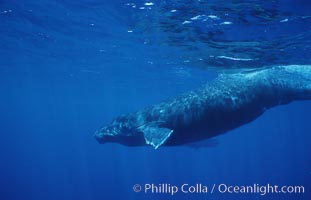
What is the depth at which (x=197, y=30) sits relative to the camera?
1578 centimetres

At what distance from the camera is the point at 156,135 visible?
9.61 metres

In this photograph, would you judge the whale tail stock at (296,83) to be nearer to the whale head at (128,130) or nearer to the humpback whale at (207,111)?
the humpback whale at (207,111)

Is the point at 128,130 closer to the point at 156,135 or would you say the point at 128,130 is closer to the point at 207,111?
the point at 156,135

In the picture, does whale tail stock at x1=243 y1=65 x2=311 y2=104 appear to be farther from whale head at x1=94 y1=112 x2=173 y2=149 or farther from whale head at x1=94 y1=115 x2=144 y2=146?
whale head at x1=94 y1=115 x2=144 y2=146

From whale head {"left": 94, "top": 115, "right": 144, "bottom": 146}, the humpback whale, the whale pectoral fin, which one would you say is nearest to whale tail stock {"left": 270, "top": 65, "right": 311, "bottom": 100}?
the humpback whale

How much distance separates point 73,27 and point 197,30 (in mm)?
8190

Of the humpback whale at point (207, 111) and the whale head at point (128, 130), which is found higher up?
the humpback whale at point (207, 111)

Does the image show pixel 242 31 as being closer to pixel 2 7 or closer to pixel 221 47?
pixel 221 47

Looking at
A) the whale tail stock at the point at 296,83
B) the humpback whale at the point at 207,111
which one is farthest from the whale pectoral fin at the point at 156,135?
the whale tail stock at the point at 296,83

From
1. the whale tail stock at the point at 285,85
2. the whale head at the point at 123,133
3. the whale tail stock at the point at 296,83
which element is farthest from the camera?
the whale tail stock at the point at 296,83

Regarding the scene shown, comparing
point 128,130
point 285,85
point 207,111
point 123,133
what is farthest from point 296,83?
point 123,133

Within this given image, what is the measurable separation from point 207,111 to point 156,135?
196cm

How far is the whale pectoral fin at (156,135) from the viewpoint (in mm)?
9103

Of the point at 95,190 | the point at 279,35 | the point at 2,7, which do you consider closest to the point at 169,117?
the point at 279,35
